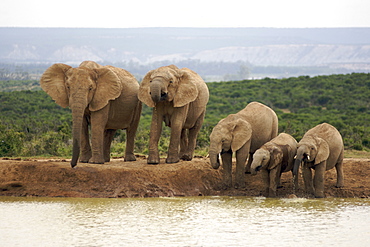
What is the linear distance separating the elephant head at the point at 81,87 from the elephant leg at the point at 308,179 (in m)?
4.79

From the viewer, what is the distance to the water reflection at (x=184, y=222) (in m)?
12.1

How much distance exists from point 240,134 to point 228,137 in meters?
0.31

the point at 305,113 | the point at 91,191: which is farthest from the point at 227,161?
the point at 305,113

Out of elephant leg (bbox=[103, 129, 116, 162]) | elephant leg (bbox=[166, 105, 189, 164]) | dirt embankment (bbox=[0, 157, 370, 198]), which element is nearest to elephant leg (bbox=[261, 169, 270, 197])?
dirt embankment (bbox=[0, 157, 370, 198])

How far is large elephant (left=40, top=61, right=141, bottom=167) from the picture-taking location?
16.2 meters

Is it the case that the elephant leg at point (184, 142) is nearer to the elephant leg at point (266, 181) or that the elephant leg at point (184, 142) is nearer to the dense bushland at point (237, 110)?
the elephant leg at point (266, 181)

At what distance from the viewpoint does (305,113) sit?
40312mm

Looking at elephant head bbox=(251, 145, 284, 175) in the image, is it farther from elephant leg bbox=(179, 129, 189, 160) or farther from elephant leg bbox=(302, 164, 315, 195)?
elephant leg bbox=(179, 129, 189, 160)

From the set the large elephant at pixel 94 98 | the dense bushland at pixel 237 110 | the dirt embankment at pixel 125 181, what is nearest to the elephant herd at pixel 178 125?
the large elephant at pixel 94 98

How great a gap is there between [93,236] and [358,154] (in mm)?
13351

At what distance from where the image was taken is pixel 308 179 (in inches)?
639

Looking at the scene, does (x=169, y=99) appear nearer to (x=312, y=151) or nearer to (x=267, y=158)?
(x=267, y=158)

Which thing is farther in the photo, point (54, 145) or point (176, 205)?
point (54, 145)

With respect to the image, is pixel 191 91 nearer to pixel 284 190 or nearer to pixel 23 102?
pixel 284 190
